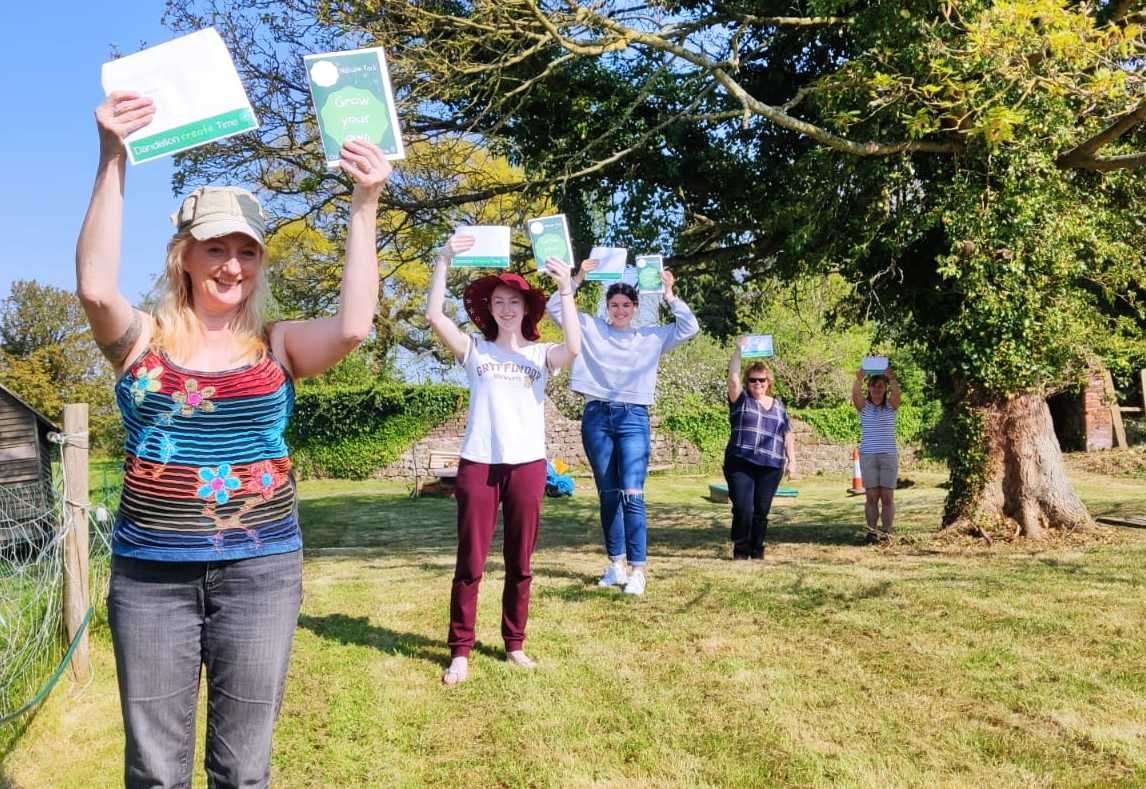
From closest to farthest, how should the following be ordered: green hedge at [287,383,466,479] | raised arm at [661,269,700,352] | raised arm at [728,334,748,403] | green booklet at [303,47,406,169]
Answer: green booklet at [303,47,406,169] < raised arm at [661,269,700,352] < raised arm at [728,334,748,403] < green hedge at [287,383,466,479]

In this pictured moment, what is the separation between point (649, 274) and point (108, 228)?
464 centimetres

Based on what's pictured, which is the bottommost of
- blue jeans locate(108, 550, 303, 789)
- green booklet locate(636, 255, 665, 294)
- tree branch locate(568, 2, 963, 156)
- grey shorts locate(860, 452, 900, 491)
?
blue jeans locate(108, 550, 303, 789)

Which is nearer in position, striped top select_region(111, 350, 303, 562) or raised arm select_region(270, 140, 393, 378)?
striped top select_region(111, 350, 303, 562)

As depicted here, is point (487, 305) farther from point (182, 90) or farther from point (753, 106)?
point (753, 106)

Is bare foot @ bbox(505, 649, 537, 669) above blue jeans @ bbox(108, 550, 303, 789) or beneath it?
beneath

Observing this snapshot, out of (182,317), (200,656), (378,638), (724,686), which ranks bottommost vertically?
(724,686)

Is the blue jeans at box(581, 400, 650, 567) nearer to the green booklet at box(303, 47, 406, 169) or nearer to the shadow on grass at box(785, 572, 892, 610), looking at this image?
the shadow on grass at box(785, 572, 892, 610)

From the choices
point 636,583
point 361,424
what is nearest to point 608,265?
point 636,583

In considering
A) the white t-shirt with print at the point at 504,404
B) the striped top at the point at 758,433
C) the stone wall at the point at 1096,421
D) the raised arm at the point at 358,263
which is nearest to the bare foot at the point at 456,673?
the white t-shirt with print at the point at 504,404

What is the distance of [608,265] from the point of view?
611 centimetres

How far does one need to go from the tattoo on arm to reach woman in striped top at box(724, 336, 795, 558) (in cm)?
587

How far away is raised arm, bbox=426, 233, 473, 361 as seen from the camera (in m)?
4.36

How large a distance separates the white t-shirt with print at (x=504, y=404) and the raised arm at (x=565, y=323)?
11cm

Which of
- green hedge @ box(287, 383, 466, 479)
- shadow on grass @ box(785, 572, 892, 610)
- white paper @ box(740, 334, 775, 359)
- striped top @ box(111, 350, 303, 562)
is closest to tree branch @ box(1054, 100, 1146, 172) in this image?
white paper @ box(740, 334, 775, 359)
